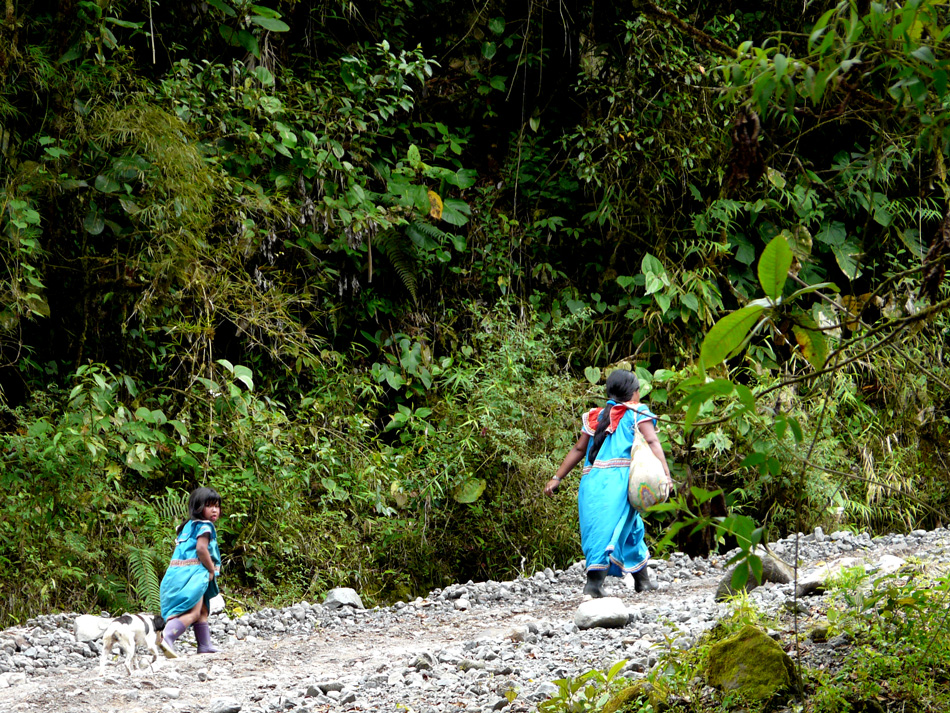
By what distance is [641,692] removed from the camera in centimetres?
311

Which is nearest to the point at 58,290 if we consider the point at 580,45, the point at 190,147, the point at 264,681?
the point at 190,147

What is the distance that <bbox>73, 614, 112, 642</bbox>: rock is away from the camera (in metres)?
5.50

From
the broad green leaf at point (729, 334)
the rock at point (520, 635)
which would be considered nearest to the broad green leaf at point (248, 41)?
the rock at point (520, 635)

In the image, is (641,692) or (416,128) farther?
(416,128)

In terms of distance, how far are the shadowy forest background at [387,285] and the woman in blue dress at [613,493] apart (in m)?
0.38

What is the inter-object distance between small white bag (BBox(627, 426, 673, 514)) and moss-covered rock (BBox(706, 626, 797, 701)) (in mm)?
2536

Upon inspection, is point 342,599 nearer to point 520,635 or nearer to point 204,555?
point 204,555

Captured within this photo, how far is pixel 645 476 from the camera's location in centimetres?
576

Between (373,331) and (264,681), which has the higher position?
(373,331)

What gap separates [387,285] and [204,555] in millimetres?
4875

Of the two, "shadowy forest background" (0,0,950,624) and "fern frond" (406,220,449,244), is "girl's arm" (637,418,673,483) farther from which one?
"fern frond" (406,220,449,244)

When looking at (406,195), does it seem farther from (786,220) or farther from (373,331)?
(786,220)

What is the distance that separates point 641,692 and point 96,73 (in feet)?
22.0

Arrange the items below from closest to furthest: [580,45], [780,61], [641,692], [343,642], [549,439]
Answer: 1. [780,61]
2. [641,692]
3. [343,642]
4. [549,439]
5. [580,45]
